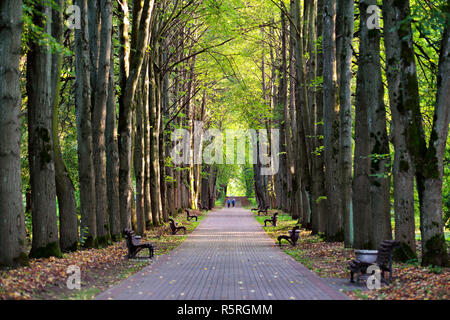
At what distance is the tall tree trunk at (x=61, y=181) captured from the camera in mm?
16938

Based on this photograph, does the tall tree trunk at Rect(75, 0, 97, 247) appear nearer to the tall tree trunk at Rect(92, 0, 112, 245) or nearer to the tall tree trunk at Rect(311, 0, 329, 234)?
the tall tree trunk at Rect(92, 0, 112, 245)

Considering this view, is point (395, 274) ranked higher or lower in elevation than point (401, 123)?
lower

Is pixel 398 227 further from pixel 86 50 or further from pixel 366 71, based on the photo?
pixel 86 50

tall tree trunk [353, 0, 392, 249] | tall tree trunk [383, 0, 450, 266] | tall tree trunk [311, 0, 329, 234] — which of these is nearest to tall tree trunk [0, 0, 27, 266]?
tall tree trunk [383, 0, 450, 266]

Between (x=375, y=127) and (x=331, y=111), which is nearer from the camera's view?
(x=375, y=127)

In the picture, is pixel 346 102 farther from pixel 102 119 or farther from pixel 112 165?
pixel 112 165

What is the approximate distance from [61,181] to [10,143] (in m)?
4.34

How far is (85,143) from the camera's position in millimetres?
19172

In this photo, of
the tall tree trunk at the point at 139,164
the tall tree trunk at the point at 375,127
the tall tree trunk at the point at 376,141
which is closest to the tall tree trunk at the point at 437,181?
the tall tree trunk at the point at 375,127

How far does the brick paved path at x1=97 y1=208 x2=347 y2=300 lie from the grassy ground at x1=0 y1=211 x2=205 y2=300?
0.42 metres

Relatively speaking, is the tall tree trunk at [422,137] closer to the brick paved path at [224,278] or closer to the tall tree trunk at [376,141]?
the tall tree trunk at [376,141]

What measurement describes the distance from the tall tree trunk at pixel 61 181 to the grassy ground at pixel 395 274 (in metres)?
7.04

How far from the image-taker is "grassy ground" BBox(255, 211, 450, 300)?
10568 mm

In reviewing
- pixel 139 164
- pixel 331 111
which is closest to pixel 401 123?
Answer: pixel 331 111
